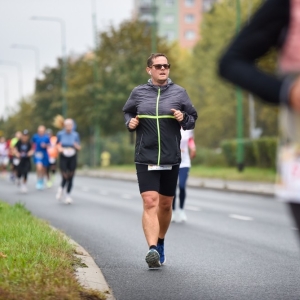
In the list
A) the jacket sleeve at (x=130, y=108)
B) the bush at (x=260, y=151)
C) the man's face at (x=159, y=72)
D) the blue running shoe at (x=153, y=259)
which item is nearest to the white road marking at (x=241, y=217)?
the blue running shoe at (x=153, y=259)

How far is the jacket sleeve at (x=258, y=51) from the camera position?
12.0 feet

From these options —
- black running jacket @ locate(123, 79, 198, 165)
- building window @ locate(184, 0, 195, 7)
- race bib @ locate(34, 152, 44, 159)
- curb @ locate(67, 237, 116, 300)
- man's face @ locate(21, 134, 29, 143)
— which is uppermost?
building window @ locate(184, 0, 195, 7)

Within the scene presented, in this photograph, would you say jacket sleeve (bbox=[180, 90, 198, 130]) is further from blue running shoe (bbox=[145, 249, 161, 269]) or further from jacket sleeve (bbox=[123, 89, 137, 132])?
blue running shoe (bbox=[145, 249, 161, 269])

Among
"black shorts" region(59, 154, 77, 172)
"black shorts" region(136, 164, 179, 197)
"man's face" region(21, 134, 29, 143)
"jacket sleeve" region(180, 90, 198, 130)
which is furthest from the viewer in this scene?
"man's face" region(21, 134, 29, 143)

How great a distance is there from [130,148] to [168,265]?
1824 inches

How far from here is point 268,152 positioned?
34.4m

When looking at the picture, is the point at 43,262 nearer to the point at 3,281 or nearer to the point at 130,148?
the point at 3,281

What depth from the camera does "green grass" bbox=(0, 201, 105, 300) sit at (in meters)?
5.95

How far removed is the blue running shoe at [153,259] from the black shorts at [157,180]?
0.55 meters

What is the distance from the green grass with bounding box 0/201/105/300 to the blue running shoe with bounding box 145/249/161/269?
65cm

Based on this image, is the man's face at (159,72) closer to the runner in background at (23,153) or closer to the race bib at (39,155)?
the runner in background at (23,153)

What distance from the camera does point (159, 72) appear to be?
8320mm

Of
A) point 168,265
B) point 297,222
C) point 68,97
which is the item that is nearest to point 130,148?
point 68,97

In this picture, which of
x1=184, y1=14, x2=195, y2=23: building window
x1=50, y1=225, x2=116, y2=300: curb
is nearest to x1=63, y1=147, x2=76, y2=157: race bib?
x1=50, y1=225, x2=116, y2=300: curb
